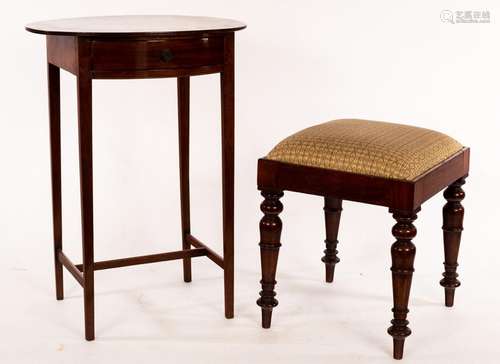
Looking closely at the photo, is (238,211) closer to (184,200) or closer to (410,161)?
(184,200)

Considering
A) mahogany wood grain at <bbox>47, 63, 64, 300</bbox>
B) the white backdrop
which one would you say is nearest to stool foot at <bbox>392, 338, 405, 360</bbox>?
the white backdrop

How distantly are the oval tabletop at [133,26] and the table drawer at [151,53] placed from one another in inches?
1.4

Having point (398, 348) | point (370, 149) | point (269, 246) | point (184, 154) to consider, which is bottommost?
point (398, 348)

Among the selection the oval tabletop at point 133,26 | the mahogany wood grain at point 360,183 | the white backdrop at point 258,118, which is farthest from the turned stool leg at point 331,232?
the oval tabletop at point 133,26

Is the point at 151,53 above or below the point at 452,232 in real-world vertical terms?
above

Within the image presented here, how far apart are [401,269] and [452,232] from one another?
48cm

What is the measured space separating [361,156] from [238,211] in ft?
4.56

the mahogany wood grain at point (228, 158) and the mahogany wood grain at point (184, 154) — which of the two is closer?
the mahogany wood grain at point (228, 158)

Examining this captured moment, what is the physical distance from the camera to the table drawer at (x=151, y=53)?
3098 mm

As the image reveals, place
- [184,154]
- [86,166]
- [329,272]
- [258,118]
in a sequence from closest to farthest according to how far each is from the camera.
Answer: [86,166]
[184,154]
[329,272]
[258,118]

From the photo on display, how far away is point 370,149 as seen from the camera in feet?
10.3

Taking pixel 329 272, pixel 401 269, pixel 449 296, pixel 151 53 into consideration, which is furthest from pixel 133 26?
pixel 449 296

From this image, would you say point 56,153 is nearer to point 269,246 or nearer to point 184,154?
point 184,154

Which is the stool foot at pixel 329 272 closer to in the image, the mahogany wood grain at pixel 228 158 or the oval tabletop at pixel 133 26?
the mahogany wood grain at pixel 228 158
